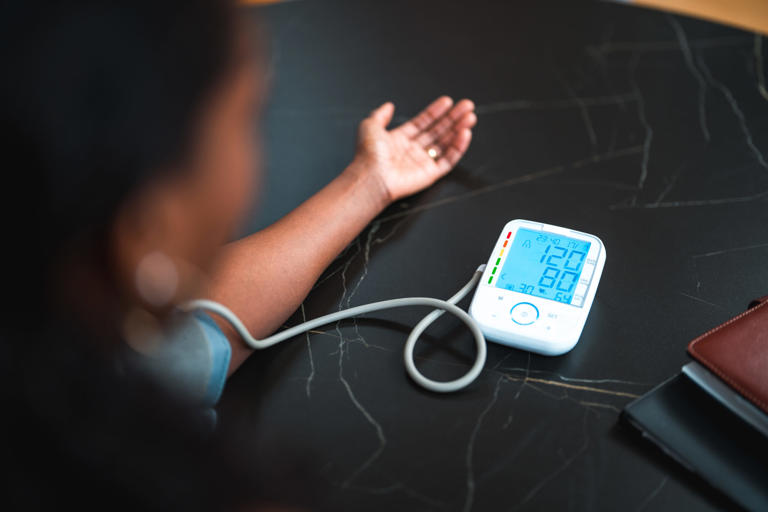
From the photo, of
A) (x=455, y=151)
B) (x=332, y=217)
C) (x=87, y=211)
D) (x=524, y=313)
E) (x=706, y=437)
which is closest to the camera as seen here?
(x=87, y=211)

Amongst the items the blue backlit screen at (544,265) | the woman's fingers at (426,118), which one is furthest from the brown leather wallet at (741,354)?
the woman's fingers at (426,118)

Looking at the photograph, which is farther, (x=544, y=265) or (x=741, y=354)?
(x=544, y=265)

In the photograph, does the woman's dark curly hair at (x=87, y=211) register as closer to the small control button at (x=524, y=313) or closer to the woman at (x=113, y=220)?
the woman at (x=113, y=220)

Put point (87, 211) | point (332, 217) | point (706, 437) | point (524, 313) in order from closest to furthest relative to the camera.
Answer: point (87, 211) < point (706, 437) < point (524, 313) < point (332, 217)

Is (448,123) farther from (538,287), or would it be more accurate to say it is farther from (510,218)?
(538,287)

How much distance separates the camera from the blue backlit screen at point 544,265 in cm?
81

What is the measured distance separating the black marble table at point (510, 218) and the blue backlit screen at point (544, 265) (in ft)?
0.18

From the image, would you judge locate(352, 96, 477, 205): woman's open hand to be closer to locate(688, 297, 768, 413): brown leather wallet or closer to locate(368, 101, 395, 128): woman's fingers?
locate(368, 101, 395, 128): woman's fingers

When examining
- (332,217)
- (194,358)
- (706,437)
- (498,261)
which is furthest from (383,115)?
(706,437)

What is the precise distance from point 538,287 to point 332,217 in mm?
278

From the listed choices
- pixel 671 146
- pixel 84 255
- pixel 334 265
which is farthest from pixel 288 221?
pixel 671 146

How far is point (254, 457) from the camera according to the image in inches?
28.0

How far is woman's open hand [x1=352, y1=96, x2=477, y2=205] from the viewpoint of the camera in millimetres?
1005

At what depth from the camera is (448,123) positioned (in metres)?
1.09
